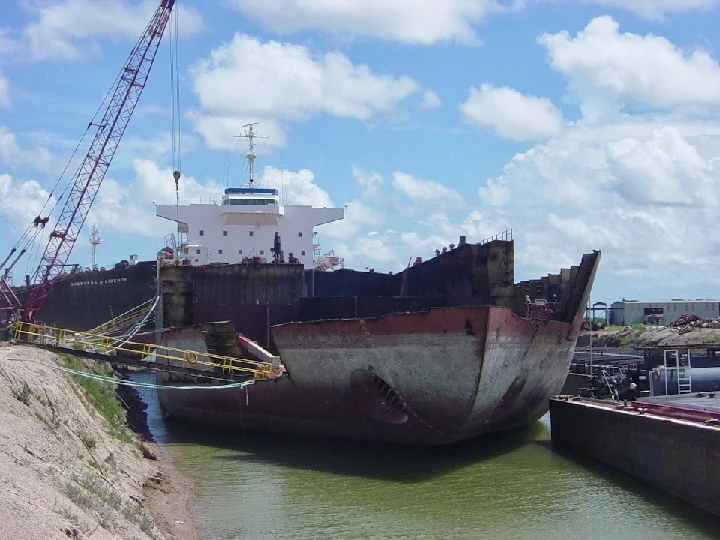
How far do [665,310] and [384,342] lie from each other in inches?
2029

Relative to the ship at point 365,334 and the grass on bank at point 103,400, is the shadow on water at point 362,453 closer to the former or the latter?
the ship at point 365,334

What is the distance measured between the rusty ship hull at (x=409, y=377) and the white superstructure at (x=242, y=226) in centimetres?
1787

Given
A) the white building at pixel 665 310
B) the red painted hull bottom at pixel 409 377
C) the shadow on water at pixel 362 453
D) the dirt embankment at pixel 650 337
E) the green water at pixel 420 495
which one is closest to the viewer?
the green water at pixel 420 495

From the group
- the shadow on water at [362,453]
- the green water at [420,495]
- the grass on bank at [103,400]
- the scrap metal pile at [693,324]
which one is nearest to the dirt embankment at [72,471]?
the grass on bank at [103,400]

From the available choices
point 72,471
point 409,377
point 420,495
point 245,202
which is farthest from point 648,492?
point 245,202

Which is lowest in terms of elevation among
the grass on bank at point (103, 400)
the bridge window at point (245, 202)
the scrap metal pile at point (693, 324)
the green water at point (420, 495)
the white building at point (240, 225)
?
the green water at point (420, 495)

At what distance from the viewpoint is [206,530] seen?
1123 cm

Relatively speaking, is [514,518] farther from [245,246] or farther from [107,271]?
[107,271]

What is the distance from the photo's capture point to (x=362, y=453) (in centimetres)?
1714

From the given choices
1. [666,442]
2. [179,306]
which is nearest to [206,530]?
[666,442]

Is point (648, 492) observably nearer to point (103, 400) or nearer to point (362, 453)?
point (362, 453)

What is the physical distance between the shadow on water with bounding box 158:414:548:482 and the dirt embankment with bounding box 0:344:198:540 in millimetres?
2203

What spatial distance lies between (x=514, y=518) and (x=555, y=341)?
28.0ft

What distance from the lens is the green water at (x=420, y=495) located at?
37.6ft
